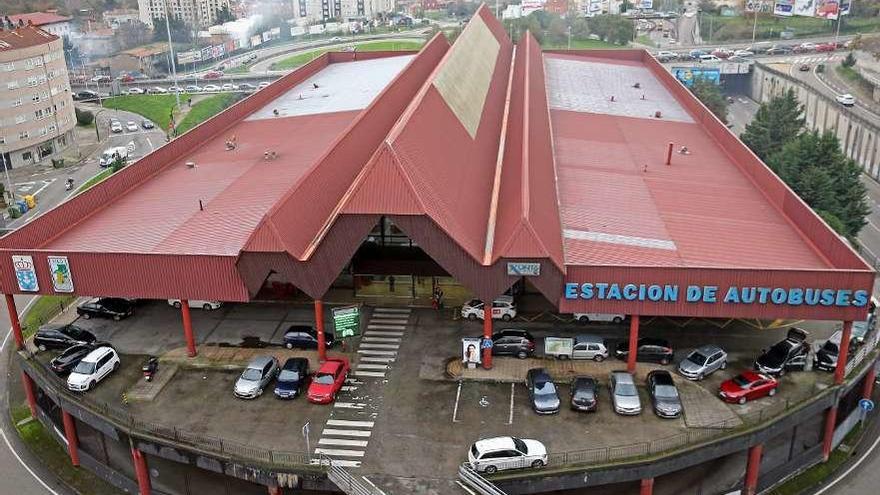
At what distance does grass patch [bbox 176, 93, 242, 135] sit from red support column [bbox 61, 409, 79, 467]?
8696 centimetres

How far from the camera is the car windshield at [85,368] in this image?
38625mm

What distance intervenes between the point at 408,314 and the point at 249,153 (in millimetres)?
23385

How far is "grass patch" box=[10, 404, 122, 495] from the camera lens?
130 feet

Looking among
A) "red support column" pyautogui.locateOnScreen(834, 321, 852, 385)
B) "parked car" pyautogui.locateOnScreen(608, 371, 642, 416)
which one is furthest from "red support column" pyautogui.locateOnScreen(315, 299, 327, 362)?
"red support column" pyautogui.locateOnScreen(834, 321, 852, 385)

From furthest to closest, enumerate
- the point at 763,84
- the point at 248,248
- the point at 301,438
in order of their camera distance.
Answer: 1. the point at 763,84
2. the point at 248,248
3. the point at 301,438

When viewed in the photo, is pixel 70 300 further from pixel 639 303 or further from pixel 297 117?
pixel 639 303

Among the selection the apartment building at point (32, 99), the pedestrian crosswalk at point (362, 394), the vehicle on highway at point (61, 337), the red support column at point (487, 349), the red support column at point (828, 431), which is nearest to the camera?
the pedestrian crosswalk at point (362, 394)

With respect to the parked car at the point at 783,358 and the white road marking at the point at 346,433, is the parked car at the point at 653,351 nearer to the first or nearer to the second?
the parked car at the point at 783,358

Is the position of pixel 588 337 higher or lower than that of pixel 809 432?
higher

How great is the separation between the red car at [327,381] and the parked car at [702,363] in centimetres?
1734

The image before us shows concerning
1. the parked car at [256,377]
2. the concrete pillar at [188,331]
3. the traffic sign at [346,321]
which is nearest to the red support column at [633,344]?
the traffic sign at [346,321]

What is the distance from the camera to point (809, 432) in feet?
132

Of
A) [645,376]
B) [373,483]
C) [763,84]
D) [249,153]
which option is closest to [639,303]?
[645,376]

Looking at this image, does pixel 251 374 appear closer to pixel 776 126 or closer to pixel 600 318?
pixel 600 318
